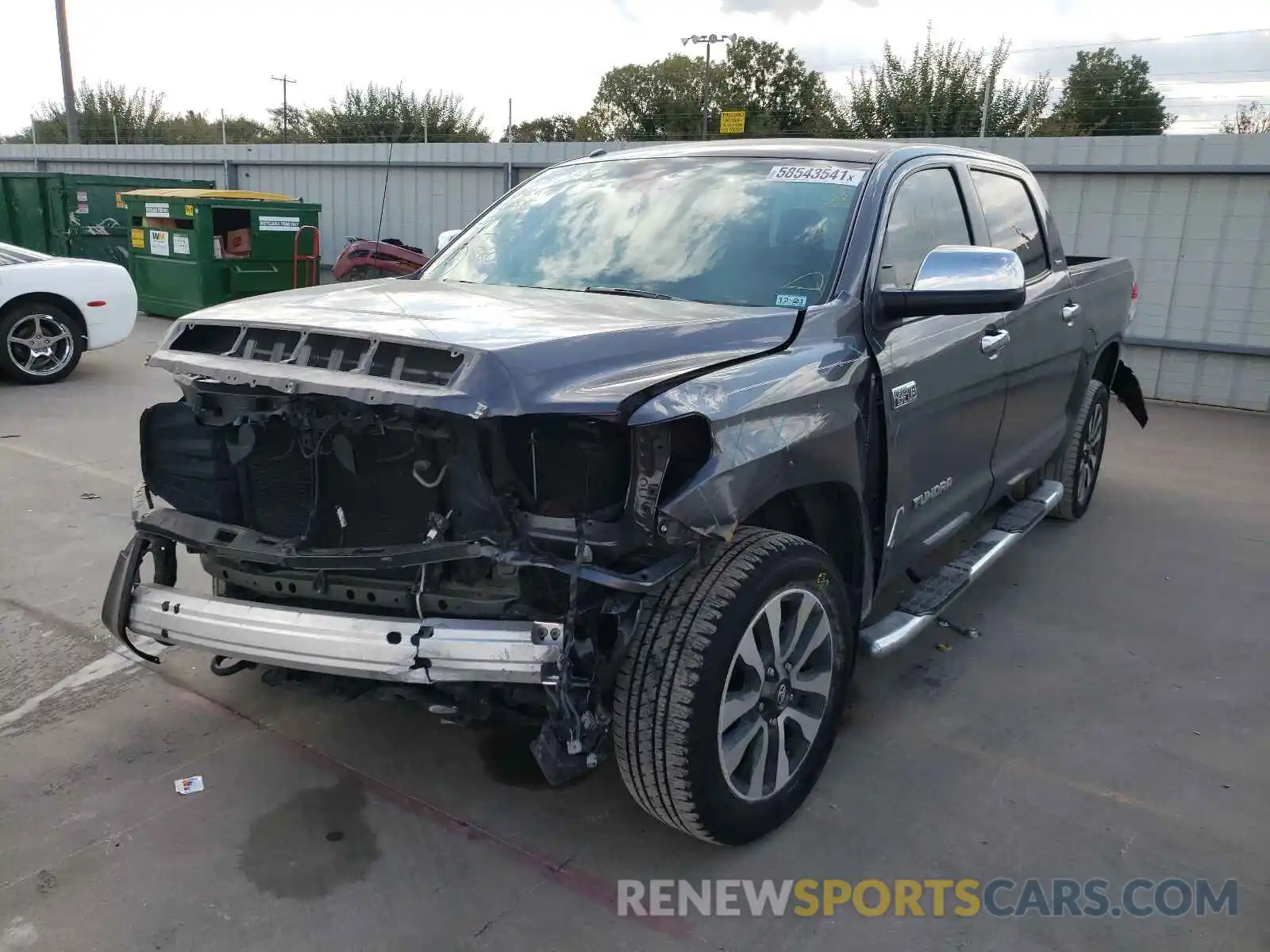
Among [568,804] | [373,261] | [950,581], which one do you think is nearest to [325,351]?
[568,804]

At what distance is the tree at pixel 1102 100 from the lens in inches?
794

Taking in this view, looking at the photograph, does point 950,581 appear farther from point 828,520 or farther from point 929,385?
point 828,520

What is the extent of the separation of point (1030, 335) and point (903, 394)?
1.43 meters

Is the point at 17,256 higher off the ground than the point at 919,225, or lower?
lower

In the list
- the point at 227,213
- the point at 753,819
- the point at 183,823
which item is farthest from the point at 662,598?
the point at 227,213

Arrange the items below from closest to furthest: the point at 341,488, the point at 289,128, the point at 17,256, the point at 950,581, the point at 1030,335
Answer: the point at 341,488
the point at 950,581
the point at 1030,335
the point at 17,256
the point at 289,128

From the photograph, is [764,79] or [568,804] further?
[764,79]

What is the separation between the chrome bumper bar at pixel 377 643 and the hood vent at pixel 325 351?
61 cm

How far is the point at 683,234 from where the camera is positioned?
342 cm

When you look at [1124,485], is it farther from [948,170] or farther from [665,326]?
[665,326]

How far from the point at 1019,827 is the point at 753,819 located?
0.84 m

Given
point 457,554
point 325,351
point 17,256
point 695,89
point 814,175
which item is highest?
point 695,89

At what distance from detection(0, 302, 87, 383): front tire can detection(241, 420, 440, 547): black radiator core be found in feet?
24.8

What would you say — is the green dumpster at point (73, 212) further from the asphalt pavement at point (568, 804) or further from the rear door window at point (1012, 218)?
the rear door window at point (1012, 218)
